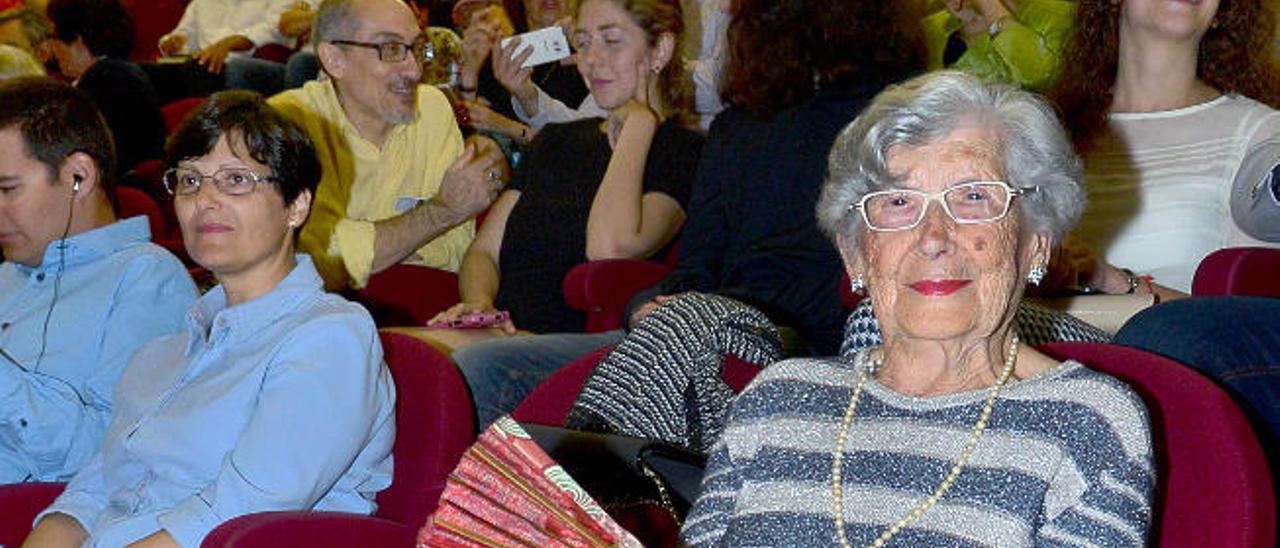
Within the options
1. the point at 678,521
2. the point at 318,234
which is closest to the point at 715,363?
the point at 678,521

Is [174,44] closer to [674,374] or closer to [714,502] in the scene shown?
[674,374]

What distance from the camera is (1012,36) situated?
12.7 ft

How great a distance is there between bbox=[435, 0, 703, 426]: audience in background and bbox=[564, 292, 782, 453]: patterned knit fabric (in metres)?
0.98

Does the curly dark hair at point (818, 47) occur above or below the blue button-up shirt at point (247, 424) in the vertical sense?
above

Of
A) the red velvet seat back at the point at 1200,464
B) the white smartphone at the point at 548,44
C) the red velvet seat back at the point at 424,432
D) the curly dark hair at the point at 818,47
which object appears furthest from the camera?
the white smartphone at the point at 548,44

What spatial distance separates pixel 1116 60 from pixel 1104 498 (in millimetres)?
1584

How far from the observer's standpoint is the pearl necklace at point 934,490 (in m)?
1.77

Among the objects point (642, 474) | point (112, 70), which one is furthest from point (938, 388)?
point (112, 70)

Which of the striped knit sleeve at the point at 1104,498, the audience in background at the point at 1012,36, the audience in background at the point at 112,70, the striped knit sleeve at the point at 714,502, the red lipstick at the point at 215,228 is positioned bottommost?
the audience in background at the point at 112,70

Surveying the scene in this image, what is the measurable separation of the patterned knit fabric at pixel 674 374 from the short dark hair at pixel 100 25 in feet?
13.3

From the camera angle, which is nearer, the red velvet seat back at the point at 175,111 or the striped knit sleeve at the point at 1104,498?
the striped knit sleeve at the point at 1104,498

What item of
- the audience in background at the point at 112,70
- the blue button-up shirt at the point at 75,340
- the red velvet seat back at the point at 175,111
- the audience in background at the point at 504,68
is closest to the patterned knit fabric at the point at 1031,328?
the blue button-up shirt at the point at 75,340

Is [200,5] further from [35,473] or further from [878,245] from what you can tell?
[878,245]

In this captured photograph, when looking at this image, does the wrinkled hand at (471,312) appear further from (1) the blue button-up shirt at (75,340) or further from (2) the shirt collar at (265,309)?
(2) the shirt collar at (265,309)
